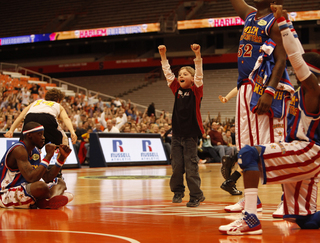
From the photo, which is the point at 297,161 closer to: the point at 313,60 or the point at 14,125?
the point at 313,60

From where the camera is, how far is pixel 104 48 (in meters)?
37.3

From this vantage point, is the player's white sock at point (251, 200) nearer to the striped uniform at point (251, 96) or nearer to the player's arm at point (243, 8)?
the striped uniform at point (251, 96)

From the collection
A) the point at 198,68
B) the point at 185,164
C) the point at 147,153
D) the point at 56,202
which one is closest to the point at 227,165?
the point at 185,164

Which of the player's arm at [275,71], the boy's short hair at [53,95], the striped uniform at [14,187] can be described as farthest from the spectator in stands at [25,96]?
the player's arm at [275,71]

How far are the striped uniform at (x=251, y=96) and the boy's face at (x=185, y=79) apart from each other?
1.23 metres

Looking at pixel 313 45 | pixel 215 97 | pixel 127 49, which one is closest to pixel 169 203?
pixel 215 97

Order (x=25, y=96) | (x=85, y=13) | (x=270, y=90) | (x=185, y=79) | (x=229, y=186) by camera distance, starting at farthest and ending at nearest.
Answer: (x=85, y=13), (x=25, y=96), (x=229, y=186), (x=185, y=79), (x=270, y=90)

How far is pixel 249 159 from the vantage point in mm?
3223

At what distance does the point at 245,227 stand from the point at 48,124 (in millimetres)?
4156

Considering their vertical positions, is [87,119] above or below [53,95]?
below

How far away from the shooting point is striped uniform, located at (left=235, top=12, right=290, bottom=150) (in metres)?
4.11

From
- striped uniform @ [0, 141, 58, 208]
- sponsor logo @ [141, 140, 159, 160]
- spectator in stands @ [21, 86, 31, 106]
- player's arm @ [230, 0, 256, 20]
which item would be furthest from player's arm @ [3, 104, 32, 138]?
spectator in stands @ [21, 86, 31, 106]

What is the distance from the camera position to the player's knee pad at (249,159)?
127 inches

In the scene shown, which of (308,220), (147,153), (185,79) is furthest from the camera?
(147,153)
